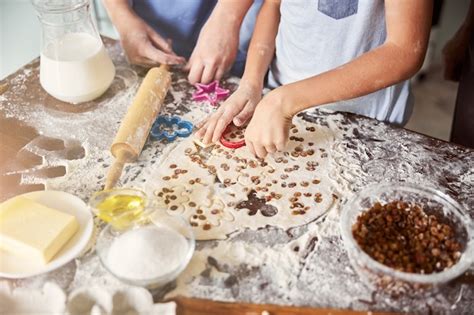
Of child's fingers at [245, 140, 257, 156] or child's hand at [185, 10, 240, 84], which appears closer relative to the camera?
child's fingers at [245, 140, 257, 156]

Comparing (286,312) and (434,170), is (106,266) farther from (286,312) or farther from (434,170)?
(434,170)

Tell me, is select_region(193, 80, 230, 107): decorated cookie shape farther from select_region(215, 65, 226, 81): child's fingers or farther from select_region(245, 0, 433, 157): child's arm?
select_region(245, 0, 433, 157): child's arm

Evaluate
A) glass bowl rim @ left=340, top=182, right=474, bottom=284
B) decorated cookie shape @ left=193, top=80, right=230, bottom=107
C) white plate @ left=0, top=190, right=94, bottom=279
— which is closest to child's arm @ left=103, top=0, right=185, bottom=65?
decorated cookie shape @ left=193, top=80, right=230, bottom=107

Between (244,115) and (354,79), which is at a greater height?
(354,79)

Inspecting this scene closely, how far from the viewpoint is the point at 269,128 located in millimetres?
1078

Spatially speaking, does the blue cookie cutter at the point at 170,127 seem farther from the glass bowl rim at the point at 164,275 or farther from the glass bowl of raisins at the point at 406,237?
the glass bowl of raisins at the point at 406,237

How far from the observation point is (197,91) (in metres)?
1.28

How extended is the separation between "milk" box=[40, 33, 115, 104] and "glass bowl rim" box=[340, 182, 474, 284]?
2.04 ft

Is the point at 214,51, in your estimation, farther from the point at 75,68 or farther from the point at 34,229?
the point at 34,229

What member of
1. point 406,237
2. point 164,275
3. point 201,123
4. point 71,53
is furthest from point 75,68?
point 406,237

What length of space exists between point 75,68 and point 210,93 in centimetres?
31

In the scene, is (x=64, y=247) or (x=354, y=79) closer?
(x=64, y=247)

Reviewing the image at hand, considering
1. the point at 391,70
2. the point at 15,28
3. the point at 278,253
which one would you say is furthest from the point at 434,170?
the point at 15,28

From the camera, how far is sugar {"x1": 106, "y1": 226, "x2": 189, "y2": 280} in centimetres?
83
